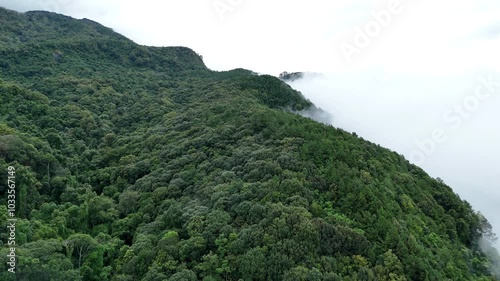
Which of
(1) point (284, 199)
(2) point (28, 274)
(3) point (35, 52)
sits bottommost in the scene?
(2) point (28, 274)

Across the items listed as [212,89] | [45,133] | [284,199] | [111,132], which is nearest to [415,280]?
[284,199]

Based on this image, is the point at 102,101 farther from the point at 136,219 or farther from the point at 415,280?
the point at 415,280

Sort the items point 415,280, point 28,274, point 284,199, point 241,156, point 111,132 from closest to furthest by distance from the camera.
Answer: point 28,274, point 415,280, point 284,199, point 241,156, point 111,132

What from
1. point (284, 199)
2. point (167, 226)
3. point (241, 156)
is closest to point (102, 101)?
point (241, 156)

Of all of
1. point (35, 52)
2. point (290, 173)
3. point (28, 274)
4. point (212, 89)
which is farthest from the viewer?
point (35, 52)

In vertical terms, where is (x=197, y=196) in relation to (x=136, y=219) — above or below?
above

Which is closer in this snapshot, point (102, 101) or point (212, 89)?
point (102, 101)

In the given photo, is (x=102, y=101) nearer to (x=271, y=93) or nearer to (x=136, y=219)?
(x=271, y=93)
